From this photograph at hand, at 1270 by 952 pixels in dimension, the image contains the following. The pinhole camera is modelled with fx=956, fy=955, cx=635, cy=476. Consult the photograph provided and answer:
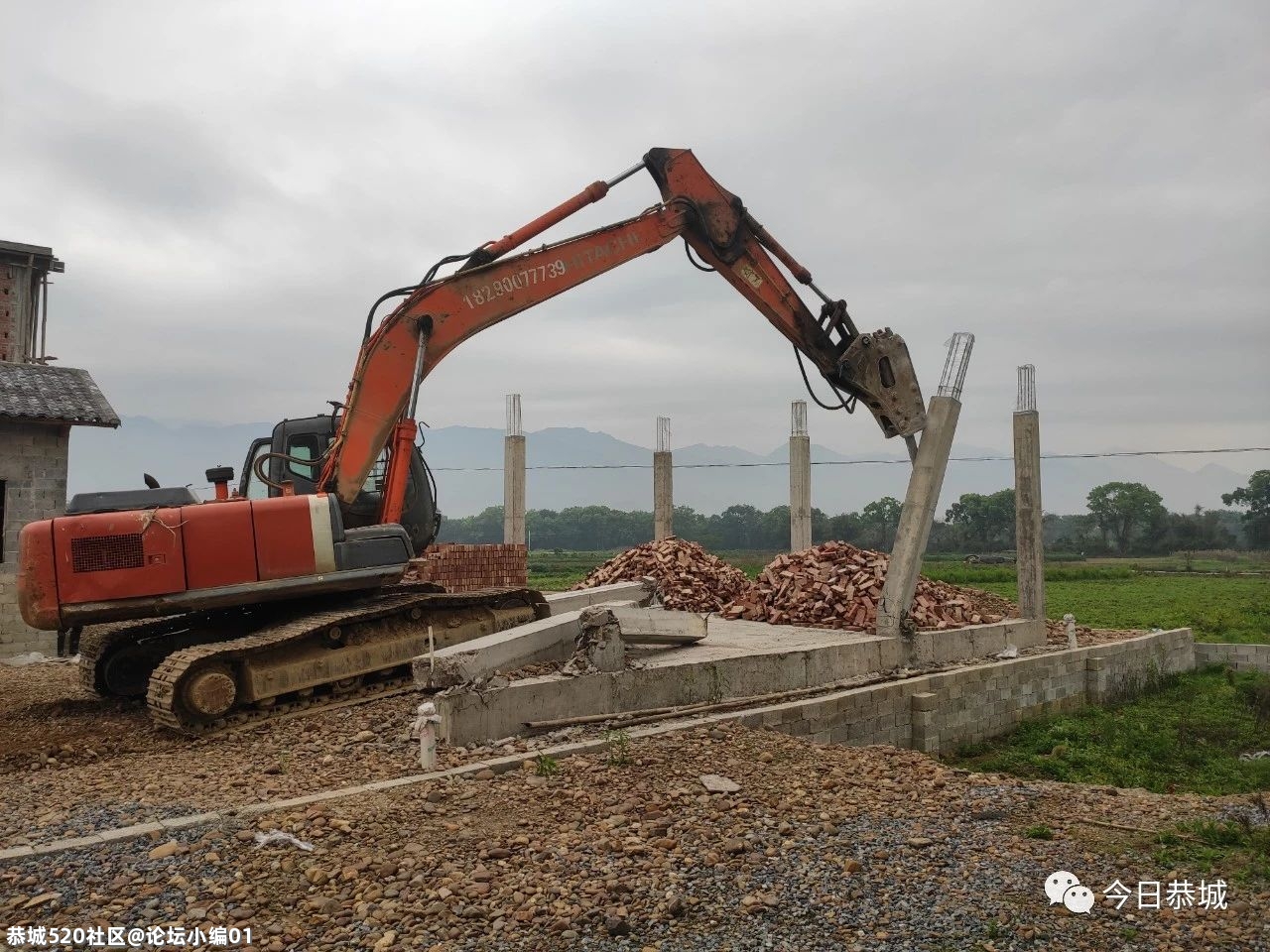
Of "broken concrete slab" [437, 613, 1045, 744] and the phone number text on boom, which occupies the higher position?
the phone number text on boom

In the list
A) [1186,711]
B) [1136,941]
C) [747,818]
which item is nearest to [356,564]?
[747,818]

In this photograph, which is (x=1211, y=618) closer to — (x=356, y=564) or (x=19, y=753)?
(x=356, y=564)

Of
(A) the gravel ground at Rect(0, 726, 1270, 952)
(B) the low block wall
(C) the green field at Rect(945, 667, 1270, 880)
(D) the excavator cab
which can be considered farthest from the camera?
(B) the low block wall

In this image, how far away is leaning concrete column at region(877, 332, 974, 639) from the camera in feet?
35.8

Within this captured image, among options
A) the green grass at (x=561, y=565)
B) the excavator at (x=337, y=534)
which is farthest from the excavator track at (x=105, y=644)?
the green grass at (x=561, y=565)

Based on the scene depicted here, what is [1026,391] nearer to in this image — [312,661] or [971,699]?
[971,699]

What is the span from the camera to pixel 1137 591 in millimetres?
26094

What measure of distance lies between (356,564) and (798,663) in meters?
4.25

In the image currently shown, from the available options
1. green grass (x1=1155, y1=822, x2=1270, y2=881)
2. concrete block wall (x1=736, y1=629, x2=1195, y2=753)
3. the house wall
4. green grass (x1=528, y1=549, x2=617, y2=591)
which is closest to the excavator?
concrete block wall (x1=736, y1=629, x2=1195, y2=753)

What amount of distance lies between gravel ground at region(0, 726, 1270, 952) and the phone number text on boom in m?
4.71

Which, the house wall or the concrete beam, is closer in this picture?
the concrete beam

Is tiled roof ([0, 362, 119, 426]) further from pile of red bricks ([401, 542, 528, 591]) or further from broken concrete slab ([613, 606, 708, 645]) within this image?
broken concrete slab ([613, 606, 708, 645])

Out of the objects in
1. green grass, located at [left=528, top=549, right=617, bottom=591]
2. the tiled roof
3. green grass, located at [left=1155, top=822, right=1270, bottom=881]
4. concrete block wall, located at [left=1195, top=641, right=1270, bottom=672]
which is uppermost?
the tiled roof

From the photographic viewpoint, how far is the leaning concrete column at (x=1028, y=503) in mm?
14125
